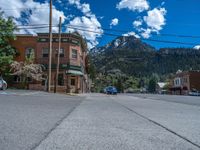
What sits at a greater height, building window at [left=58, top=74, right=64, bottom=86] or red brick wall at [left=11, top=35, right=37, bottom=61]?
red brick wall at [left=11, top=35, right=37, bottom=61]

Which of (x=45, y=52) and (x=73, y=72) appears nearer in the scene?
(x=73, y=72)

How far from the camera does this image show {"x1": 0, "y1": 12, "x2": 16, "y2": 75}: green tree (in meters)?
34.0

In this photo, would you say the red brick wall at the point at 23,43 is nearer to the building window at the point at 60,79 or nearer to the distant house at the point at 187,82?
the building window at the point at 60,79

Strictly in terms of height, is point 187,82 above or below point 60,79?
above

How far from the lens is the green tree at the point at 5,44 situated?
111 ft

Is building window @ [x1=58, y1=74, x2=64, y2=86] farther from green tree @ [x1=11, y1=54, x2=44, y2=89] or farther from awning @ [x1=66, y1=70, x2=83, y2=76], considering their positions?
→ green tree @ [x1=11, y1=54, x2=44, y2=89]

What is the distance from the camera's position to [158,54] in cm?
17838

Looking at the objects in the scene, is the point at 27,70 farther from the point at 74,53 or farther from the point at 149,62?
the point at 149,62

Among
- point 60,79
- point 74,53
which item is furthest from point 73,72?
point 74,53

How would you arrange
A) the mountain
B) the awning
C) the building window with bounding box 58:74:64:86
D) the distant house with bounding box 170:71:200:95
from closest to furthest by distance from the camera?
the awning < the building window with bounding box 58:74:64:86 < the distant house with bounding box 170:71:200:95 < the mountain

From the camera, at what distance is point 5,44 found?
3656cm

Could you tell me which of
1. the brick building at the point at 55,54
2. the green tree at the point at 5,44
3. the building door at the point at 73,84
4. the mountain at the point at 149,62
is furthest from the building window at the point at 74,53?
the mountain at the point at 149,62

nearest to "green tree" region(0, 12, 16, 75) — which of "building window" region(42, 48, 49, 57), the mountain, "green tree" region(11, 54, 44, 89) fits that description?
"green tree" region(11, 54, 44, 89)

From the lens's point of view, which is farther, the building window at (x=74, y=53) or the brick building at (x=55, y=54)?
the building window at (x=74, y=53)
